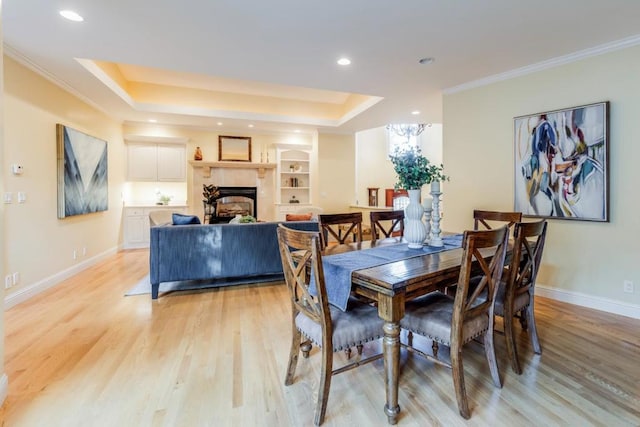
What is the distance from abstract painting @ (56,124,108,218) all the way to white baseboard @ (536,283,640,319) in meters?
6.02

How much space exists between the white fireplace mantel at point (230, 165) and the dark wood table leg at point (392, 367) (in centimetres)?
614

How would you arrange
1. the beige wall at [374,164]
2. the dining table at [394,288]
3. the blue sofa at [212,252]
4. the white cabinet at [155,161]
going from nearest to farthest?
the dining table at [394,288], the blue sofa at [212,252], the white cabinet at [155,161], the beige wall at [374,164]

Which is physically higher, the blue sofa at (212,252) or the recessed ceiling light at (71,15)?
the recessed ceiling light at (71,15)

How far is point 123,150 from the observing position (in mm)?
6246

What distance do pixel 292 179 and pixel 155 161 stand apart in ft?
10.2

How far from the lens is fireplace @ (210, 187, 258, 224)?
719 centimetres

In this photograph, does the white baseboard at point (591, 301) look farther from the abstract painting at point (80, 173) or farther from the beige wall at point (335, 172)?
the abstract painting at point (80, 173)

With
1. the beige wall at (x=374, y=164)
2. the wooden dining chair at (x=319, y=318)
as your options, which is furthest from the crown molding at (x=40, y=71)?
the beige wall at (x=374, y=164)

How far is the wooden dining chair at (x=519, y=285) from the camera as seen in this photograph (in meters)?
1.88

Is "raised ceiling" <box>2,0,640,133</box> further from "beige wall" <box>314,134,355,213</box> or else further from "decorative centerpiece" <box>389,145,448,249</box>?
"beige wall" <box>314,134,355,213</box>

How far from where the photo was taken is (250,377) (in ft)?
6.38

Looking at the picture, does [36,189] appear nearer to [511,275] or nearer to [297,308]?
[297,308]

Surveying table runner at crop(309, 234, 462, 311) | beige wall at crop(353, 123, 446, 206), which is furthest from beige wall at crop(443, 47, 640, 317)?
beige wall at crop(353, 123, 446, 206)

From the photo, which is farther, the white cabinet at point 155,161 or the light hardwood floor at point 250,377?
the white cabinet at point 155,161
